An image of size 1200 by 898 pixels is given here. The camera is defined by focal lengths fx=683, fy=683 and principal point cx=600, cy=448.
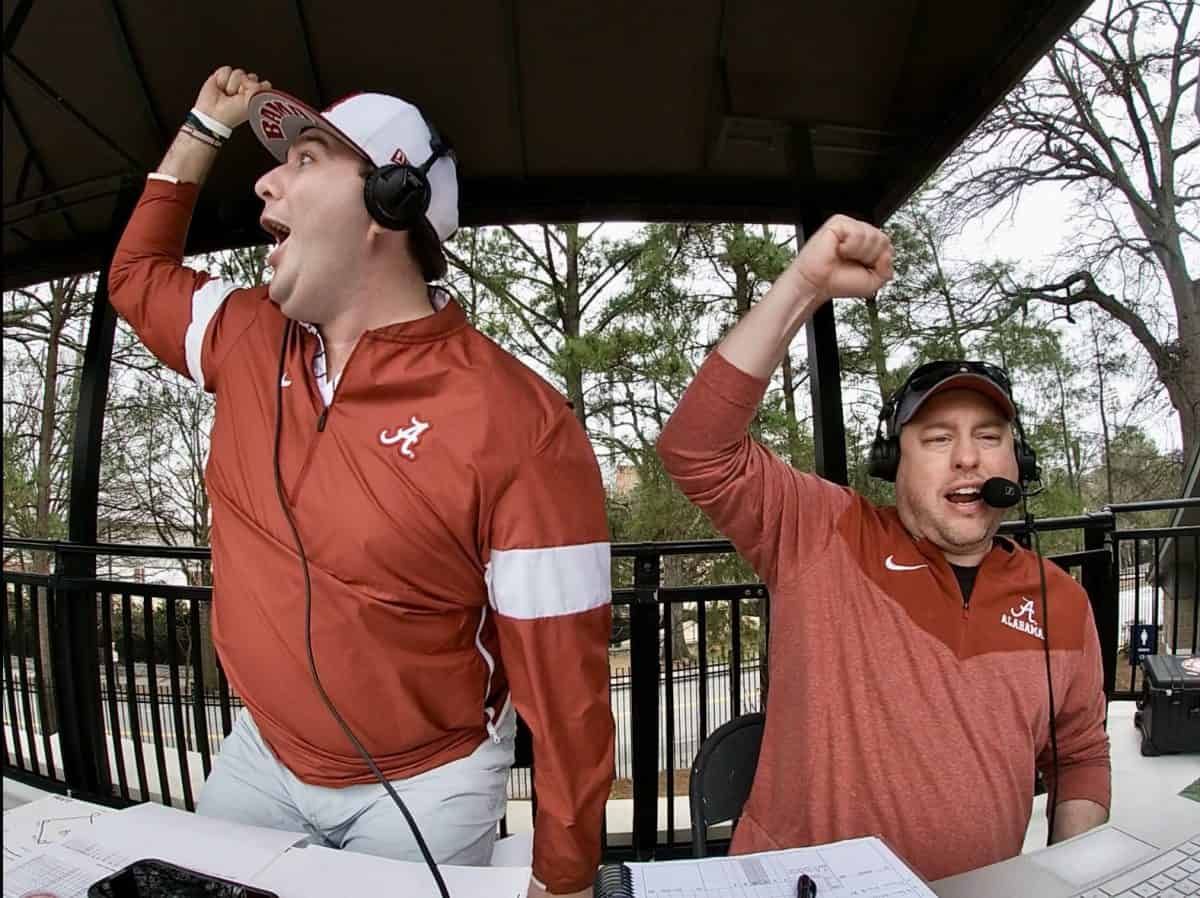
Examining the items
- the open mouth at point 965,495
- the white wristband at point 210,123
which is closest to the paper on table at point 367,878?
the open mouth at point 965,495

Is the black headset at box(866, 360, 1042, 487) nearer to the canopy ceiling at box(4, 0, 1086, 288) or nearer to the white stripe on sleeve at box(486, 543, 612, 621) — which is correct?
the white stripe on sleeve at box(486, 543, 612, 621)

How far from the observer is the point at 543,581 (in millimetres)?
821

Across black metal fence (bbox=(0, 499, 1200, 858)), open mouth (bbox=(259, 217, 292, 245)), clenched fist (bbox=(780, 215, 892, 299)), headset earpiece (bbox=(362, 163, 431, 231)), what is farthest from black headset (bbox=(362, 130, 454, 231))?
black metal fence (bbox=(0, 499, 1200, 858))

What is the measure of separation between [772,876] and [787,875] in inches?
0.7

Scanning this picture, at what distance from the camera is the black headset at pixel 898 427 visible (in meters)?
Answer: 1.08

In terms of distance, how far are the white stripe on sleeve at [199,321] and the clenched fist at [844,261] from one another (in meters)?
0.88

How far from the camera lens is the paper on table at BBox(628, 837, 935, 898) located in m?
0.67

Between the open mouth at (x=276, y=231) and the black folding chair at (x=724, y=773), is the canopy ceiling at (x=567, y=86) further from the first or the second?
the black folding chair at (x=724, y=773)

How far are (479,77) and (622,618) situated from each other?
65.1 inches

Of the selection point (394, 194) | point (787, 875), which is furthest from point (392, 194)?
point (787, 875)

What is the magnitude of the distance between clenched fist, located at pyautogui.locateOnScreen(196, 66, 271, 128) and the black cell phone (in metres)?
1.01

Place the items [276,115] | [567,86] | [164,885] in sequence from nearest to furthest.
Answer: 1. [164,885]
2. [276,115]
3. [567,86]

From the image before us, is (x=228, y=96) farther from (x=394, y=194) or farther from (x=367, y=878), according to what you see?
(x=367, y=878)

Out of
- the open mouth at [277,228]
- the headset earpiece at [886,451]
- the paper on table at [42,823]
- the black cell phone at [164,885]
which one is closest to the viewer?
the black cell phone at [164,885]
